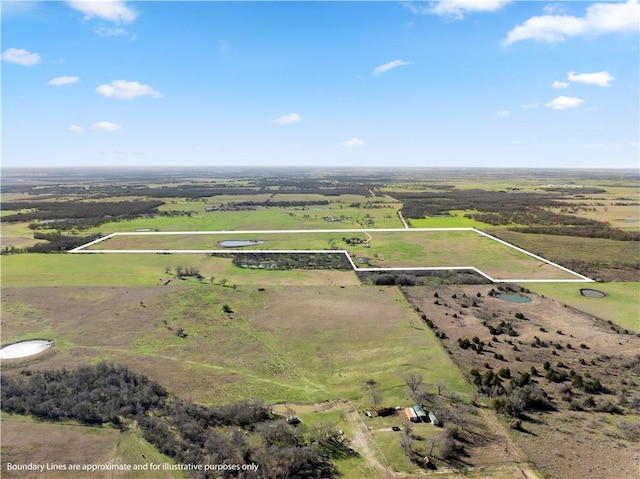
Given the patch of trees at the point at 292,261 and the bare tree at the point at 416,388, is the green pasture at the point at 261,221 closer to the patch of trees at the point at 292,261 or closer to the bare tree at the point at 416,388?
the patch of trees at the point at 292,261

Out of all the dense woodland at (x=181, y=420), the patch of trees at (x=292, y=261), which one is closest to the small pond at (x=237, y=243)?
the patch of trees at (x=292, y=261)

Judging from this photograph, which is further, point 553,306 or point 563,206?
point 563,206

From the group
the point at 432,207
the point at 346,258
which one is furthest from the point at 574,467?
the point at 432,207

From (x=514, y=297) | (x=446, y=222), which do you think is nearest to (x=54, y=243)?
(x=514, y=297)

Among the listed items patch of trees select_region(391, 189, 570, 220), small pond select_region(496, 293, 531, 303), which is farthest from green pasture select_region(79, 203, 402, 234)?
small pond select_region(496, 293, 531, 303)

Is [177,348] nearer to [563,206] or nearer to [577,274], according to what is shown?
[577,274]

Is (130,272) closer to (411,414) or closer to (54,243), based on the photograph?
(54,243)
